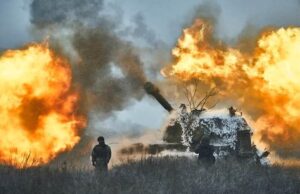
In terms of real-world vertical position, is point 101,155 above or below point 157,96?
below

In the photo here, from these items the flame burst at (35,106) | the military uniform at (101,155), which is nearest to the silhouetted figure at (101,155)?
the military uniform at (101,155)

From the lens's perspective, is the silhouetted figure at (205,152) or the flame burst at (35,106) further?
the flame burst at (35,106)

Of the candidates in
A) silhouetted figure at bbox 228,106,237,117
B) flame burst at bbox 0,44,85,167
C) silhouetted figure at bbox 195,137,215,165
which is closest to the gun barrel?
silhouetted figure at bbox 228,106,237,117

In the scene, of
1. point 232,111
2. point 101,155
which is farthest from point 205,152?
point 232,111

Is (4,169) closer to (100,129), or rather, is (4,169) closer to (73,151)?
(73,151)

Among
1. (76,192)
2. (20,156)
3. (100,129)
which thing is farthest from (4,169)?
(100,129)

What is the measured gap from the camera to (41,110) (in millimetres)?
21125

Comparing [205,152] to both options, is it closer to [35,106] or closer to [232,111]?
[232,111]

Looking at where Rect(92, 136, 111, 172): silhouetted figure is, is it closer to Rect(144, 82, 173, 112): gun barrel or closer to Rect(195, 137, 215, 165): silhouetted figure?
Rect(195, 137, 215, 165): silhouetted figure

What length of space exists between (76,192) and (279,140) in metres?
21.3

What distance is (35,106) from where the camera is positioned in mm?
20828

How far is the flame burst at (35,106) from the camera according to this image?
65.2 ft

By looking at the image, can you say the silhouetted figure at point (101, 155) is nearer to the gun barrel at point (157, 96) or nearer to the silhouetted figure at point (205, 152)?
the silhouetted figure at point (205, 152)

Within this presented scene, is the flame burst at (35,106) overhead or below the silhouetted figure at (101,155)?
overhead
